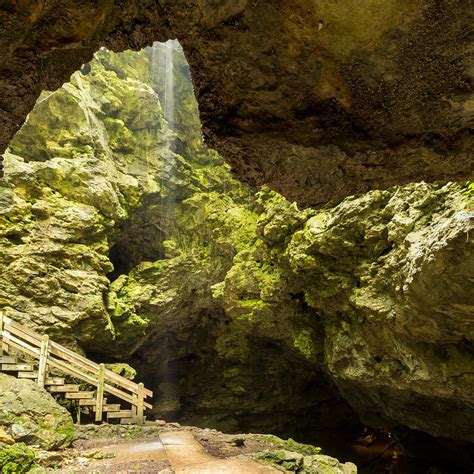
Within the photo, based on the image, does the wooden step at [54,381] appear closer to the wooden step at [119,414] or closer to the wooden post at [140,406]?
the wooden step at [119,414]

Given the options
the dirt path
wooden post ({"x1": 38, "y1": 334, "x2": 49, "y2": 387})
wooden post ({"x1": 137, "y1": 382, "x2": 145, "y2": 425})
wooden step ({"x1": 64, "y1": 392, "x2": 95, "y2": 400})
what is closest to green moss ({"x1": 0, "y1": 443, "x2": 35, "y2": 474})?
the dirt path

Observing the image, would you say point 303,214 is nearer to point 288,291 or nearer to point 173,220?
point 288,291

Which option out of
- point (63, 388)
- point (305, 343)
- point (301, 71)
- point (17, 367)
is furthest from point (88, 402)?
point (301, 71)

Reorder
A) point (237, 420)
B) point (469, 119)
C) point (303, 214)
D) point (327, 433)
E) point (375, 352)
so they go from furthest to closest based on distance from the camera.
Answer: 1. point (327, 433)
2. point (237, 420)
3. point (303, 214)
4. point (375, 352)
5. point (469, 119)

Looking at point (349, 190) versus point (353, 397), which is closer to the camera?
point (349, 190)

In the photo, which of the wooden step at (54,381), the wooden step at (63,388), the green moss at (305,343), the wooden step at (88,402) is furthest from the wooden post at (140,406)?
the green moss at (305,343)

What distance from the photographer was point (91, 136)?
13117 millimetres

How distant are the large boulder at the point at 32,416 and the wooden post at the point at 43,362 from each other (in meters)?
0.41

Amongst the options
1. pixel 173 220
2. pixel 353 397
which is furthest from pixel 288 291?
pixel 173 220

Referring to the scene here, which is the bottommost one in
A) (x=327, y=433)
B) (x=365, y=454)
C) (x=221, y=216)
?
(x=365, y=454)

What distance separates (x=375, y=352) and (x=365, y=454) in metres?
10.8

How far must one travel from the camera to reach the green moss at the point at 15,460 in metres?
4.90

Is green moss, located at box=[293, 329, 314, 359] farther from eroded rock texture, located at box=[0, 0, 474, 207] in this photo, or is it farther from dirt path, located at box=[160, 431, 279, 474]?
eroded rock texture, located at box=[0, 0, 474, 207]

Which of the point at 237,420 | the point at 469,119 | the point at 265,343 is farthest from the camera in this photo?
the point at 237,420
